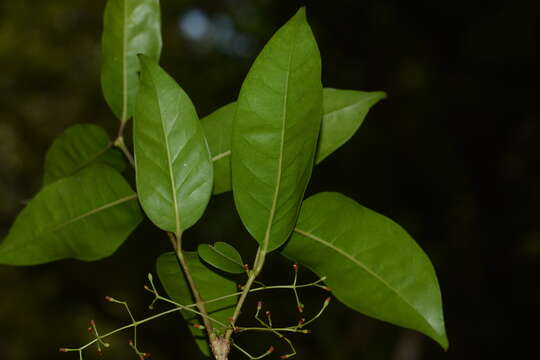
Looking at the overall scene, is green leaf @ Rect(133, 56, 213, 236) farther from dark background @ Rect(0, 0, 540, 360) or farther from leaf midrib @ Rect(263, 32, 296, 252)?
dark background @ Rect(0, 0, 540, 360)

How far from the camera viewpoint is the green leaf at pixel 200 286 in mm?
715

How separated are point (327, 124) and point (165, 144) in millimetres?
241

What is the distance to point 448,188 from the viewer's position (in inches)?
133

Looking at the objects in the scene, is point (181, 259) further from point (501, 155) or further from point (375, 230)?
point (501, 155)

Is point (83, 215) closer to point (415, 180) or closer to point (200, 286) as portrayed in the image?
point (200, 286)

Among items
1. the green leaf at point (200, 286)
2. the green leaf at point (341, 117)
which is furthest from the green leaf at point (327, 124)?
the green leaf at point (200, 286)

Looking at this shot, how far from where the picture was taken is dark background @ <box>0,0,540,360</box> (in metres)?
3.07

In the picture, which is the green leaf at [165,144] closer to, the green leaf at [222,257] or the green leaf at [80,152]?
the green leaf at [222,257]

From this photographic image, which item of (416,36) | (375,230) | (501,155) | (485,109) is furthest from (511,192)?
(375,230)

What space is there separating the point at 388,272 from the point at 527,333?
Result: 9.62ft

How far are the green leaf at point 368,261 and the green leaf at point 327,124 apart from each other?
12cm

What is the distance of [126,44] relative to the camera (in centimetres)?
89

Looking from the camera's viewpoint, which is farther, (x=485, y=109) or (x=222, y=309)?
(x=485, y=109)

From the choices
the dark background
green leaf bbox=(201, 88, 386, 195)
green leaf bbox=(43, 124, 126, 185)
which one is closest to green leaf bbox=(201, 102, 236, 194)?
green leaf bbox=(201, 88, 386, 195)
